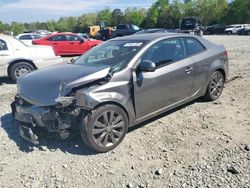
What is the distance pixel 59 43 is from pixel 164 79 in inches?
495

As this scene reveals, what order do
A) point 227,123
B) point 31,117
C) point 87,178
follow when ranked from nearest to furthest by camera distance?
1. point 87,178
2. point 31,117
3. point 227,123

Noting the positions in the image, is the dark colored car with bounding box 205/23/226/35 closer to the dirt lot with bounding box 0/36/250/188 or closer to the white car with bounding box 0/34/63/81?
the white car with bounding box 0/34/63/81

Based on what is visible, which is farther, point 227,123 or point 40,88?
point 227,123

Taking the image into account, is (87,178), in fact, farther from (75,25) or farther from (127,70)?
(75,25)

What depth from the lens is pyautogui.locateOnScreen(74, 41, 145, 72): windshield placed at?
16.0 feet

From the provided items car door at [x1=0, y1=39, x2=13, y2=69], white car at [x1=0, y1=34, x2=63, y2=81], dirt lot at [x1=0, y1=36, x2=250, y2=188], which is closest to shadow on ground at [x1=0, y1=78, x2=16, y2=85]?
white car at [x1=0, y1=34, x2=63, y2=81]

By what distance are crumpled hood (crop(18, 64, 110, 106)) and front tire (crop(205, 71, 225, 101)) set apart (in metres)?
2.52

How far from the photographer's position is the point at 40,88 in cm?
460

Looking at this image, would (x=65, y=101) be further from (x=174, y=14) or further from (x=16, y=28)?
(x=16, y=28)

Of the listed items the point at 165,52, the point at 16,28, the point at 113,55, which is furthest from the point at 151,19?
the point at 113,55

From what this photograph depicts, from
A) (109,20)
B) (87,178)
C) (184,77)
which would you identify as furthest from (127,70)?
(109,20)

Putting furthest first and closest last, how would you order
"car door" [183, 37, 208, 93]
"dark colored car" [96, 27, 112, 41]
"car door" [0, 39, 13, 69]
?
1. "dark colored car" [96, 27, 112, 41]
2. "car door" [0, 39, 13, 69]
3. "car door" [183, 37, 208, 93]

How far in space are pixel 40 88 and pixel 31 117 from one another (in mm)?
436

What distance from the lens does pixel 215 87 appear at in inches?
254
